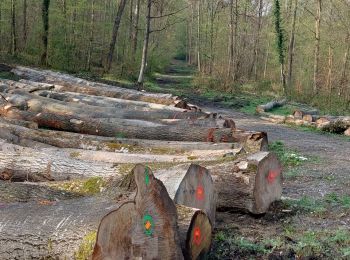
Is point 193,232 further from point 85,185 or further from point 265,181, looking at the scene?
point 265,181

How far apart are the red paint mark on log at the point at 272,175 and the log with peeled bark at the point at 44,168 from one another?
2011mm

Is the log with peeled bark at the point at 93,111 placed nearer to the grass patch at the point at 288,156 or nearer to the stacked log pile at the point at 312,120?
the grass patch at the point at 288,156

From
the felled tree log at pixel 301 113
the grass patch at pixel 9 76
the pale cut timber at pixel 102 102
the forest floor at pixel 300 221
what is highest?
the grass patch at pixel 9 76

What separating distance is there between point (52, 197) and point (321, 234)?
3018 millimetres

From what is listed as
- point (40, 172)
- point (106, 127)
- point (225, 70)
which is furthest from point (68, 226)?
point (225, 70)

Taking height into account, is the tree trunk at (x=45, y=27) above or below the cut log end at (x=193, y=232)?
above

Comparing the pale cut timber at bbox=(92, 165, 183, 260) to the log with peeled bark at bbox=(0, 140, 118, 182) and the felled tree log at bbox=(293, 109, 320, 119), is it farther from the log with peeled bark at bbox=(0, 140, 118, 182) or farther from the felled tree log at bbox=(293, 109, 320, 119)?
the felled tree log at bbox=(293, 109, 320, 119)

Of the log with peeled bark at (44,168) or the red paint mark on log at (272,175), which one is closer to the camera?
the log with peeled bark at (44,168)

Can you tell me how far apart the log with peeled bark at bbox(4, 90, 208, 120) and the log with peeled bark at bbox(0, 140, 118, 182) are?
3931 millimetres

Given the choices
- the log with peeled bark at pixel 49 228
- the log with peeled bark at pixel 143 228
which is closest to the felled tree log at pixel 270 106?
the log with peeled bark at pixel 49 228

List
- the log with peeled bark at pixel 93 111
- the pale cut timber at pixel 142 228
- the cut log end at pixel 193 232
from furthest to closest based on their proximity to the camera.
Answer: the log with peeled bark at pixel 93 111, the cut log end at pixel 193 232, the pale cut timber at pixel 142 228

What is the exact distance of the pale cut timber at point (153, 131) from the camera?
861cm

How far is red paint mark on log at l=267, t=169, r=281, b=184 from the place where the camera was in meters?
6.15

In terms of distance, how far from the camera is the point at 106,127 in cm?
917
